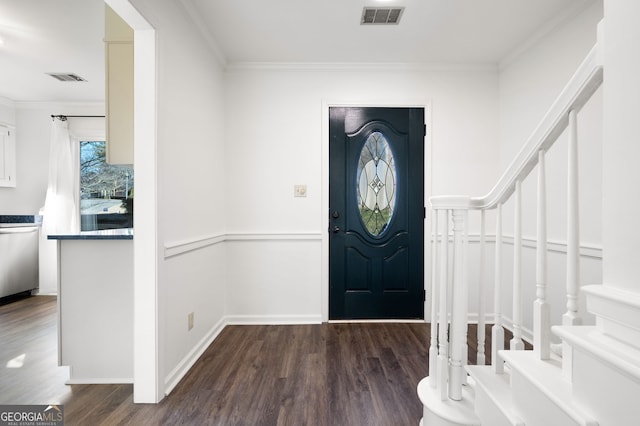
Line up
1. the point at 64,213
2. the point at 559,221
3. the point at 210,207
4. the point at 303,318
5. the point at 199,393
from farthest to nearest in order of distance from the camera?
the point at 64,213 → the point at 303,318 → the point at 210,207 → the point at 559,221 → the point at 199,393

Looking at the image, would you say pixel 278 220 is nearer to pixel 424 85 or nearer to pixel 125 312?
pixel 125 312

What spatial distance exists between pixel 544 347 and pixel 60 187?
207 inches

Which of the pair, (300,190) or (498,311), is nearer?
(498,311)

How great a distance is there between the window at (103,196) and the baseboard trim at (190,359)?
2462 millimetres

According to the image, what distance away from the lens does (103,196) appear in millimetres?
4391

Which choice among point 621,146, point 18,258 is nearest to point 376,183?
point 621,146

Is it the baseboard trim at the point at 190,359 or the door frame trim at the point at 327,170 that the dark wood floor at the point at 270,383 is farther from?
the door frame trim at the point at 327,170

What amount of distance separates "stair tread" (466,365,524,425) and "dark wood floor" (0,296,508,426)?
0.56 meters

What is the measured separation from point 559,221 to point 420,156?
1.26m

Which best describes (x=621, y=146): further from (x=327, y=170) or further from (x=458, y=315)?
(x=327, y=170)

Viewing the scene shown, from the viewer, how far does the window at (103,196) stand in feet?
14.4

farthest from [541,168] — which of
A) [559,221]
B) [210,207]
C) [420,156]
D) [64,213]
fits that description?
[64,213]

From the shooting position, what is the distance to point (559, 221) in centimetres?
239

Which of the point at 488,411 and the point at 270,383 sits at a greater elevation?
the point at 488,411
